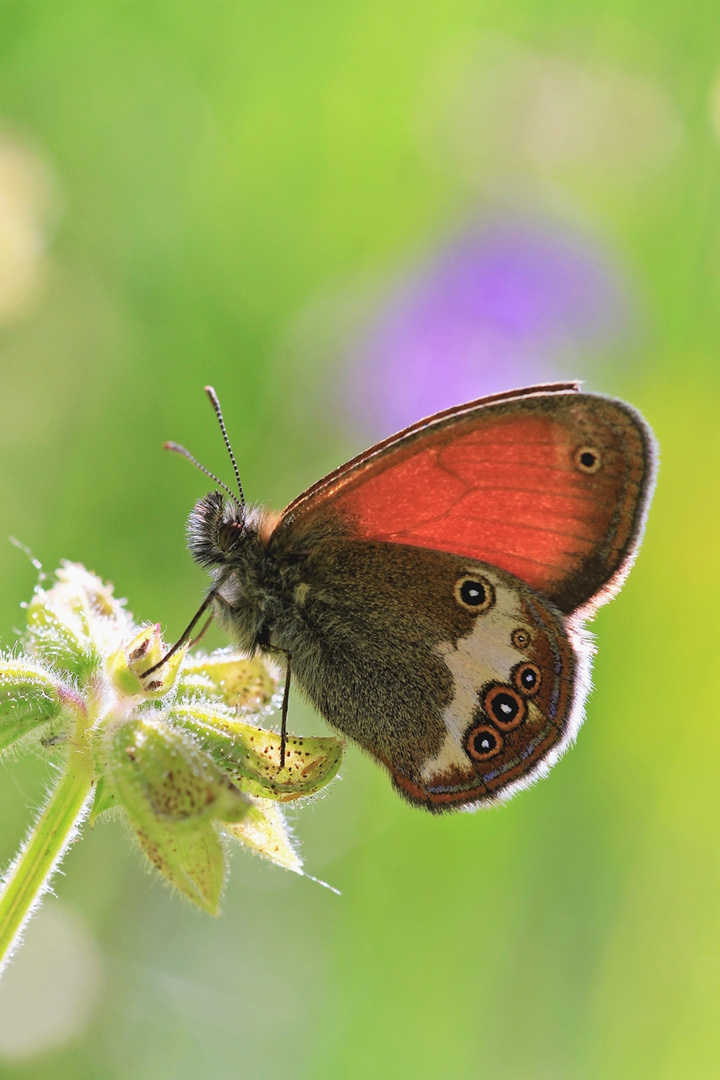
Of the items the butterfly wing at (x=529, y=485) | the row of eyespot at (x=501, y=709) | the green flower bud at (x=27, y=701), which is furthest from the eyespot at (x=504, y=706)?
the green flower bud at (x=27, y=701)

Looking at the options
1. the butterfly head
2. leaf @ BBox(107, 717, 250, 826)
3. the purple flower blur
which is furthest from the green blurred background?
leaf @ BBox(107, 717, 250, 826)

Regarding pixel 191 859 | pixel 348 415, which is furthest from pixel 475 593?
pixel 348 415

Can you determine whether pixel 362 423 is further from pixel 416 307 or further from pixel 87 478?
pixel 87 478

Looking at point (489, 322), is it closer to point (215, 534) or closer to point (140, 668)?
point (215, 534)

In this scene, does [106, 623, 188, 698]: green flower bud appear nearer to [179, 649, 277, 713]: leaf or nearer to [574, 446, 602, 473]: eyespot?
[179, 649, 277, 713]: leaf

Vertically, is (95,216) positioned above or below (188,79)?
below

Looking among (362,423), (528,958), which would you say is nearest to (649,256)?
(362,423)
